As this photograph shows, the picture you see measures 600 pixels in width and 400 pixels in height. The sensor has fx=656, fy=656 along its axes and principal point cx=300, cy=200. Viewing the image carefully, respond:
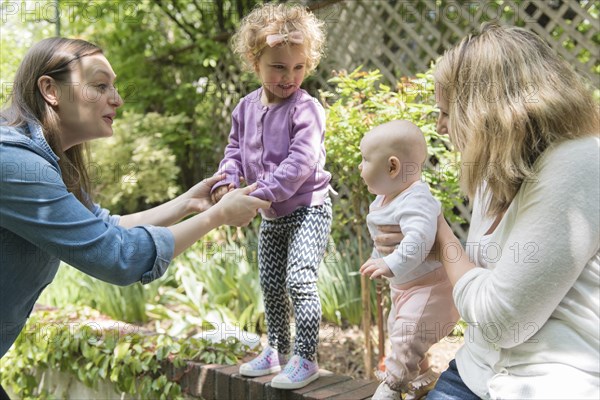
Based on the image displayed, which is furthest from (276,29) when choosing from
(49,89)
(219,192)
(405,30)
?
(405,30)

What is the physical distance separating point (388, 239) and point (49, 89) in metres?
1.21

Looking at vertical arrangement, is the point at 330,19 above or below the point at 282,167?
above

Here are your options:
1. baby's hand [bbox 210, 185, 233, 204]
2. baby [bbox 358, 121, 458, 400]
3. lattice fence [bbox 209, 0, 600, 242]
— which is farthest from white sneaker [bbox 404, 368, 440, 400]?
lattice fence [bbox 209, 0, 600, 242]

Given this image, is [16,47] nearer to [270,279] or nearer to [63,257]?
[270,279]

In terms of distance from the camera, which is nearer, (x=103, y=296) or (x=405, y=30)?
(x=103, y=296)

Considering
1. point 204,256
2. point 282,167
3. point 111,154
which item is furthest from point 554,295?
point 111,154

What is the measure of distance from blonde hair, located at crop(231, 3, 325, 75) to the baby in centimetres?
70

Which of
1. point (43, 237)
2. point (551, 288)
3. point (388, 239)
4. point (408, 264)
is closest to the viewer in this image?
point (551, 288)

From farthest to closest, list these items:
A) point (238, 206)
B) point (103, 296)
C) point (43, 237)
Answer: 1. point (103, 296)
2. point (238, 206)
3. point (43, 237)

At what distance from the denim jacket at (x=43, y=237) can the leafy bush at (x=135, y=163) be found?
430cm

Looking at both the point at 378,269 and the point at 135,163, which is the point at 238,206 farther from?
the point at 135,163

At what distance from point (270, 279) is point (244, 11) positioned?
4.55 meters

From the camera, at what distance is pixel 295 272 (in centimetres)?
270

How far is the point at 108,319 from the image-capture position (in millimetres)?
4305
